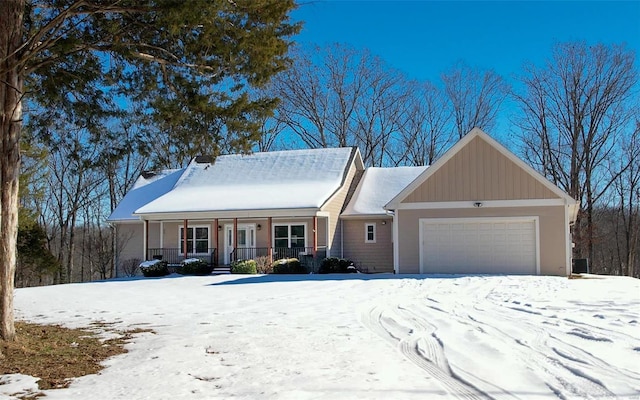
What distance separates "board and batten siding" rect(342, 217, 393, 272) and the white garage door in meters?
4.54

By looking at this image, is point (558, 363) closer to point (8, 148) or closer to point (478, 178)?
point (8, 148)

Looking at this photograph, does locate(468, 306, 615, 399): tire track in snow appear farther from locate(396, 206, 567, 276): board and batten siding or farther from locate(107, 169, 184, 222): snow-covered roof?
locate(107, 169, 184, 222): snow-covered roof

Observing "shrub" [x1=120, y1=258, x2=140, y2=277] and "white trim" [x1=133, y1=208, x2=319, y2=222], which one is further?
"shrub" [x1=120, y1=258, x2=140, y2=277]

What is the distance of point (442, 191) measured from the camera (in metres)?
21.0

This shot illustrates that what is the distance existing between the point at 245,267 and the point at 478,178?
9688 mm

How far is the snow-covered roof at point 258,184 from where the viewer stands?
25062 mm

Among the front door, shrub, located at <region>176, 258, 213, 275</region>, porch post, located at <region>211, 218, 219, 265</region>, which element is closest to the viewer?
shrub, located at <region>176, 258, 213, 275</region>

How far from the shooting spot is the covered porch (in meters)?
24.9

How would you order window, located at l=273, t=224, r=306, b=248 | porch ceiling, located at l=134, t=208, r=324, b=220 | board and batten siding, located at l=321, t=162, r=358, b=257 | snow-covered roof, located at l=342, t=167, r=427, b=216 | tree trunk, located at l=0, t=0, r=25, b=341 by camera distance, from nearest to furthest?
tree trunk, located at l=0, t=0, r=25, b=341 → porch ceiling, located at l=134, t=208, r=324, b=220 → board and batten siding, located at l=321, t=162, r=358, b=257 → window, located at l=273, t=224, r=306, b=248 → snow-covered roof, located at l=342, t=167, r=427, b=216

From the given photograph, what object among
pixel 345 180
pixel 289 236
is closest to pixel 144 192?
pixel 289 236

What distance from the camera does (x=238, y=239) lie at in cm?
2645

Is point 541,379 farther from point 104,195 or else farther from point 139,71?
point 104,195

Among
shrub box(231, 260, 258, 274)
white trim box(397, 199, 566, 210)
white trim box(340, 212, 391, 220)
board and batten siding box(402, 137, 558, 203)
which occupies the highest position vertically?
board and batten siding box(402, 137, 558, 203)

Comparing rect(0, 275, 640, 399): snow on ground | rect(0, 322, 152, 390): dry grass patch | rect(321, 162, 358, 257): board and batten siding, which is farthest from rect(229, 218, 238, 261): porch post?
rect(0, 322, 152, 390): dry grass patch
